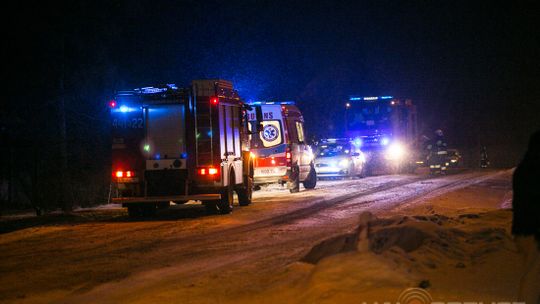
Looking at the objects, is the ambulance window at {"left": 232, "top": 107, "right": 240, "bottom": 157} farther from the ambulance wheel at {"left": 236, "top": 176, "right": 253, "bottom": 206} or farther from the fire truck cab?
the fire truck cab

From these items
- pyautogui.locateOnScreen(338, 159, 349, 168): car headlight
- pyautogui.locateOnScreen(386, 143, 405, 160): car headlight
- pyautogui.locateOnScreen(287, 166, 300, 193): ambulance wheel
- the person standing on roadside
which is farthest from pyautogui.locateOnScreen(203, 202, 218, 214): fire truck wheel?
pyautogui.locateOnScreen(386, 143, 405, 160): car headlight

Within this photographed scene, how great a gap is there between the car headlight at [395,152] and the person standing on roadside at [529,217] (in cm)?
3181

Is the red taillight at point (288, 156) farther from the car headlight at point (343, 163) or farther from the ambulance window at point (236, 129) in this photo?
the car headlight at point (343, 163)

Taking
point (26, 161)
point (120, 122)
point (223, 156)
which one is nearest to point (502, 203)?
point (223, 156)

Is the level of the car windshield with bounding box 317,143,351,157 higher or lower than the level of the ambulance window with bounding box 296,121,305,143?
lower

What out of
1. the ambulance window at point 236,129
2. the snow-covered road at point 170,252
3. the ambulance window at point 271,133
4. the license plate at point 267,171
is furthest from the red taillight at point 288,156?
the ambulance window at point 236,129

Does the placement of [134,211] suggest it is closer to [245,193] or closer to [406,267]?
[245,193]

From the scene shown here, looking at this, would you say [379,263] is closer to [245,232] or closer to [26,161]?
[245,232]

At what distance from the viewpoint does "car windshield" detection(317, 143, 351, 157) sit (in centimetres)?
3247

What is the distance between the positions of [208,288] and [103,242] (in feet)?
18.2

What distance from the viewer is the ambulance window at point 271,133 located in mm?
24125

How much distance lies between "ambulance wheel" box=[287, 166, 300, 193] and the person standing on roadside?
59.3 feet

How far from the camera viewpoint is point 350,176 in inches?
1305

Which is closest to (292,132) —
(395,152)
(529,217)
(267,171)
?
(267,171)
